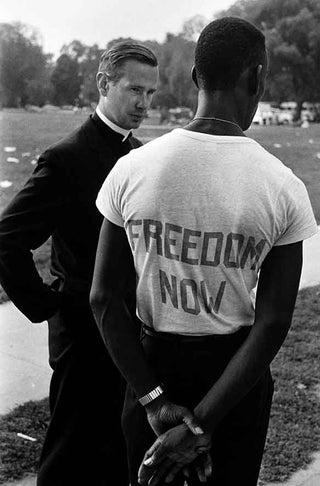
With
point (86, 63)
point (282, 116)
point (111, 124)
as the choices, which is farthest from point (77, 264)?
point (282, 116)

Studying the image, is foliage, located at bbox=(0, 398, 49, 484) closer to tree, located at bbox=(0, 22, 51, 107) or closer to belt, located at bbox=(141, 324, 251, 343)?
belt, located at bbox=(141, 324, 251, 343)

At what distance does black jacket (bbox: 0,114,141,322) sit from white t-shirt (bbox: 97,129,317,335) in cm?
68

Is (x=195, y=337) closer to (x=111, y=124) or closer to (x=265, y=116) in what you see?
(x=111, y=124)

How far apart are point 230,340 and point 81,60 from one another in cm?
1295

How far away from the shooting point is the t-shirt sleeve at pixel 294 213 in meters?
1.65

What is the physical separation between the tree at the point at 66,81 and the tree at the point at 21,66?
1.23 ft

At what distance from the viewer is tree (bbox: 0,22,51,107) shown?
7.77 m

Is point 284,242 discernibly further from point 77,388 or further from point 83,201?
point 77,388

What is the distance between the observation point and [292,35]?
1492 centimetres

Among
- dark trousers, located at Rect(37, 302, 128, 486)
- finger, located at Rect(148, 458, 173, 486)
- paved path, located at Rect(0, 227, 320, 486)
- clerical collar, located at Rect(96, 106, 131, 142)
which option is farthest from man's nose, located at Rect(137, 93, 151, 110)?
paved path, located at Rect(0, 227, 320, 486)

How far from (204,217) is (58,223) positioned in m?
0.90

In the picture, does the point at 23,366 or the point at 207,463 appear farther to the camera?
the point at 23,366

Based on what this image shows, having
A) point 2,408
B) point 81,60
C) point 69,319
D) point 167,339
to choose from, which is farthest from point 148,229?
point 81,60

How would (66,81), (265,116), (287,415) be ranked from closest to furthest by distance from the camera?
1. (287,415)
2. (66,81)
3. (265,116)
